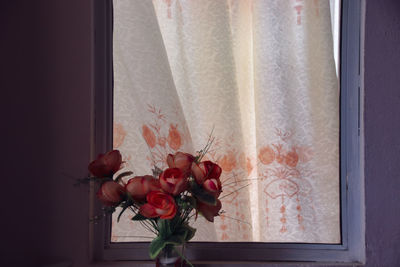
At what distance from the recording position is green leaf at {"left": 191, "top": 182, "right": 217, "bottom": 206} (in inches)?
30.3

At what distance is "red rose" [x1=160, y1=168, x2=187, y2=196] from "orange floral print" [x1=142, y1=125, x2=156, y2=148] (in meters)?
0.39

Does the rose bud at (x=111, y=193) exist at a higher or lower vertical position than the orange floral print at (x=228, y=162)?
lower

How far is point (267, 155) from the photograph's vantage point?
1135mm

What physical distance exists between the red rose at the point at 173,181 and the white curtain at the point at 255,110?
1.23 ft

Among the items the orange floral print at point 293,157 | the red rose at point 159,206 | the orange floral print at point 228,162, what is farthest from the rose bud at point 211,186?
the orange floral print at point 293,157

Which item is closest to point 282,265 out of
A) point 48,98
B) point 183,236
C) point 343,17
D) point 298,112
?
→ point 183,236

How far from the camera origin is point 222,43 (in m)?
1.15

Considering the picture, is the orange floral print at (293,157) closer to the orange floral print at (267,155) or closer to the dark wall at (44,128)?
the orange floral print at (267,155)

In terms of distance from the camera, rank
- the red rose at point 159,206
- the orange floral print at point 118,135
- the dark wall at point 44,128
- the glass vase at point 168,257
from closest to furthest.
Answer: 1. the red rose at point 159,206
2. the glass vase at point 168,257
3. the dark wall at point 44,128
4. the orange floral print at point 118,135

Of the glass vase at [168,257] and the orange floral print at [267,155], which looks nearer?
the glass vase at [168,257]

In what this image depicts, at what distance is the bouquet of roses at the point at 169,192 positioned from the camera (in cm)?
75

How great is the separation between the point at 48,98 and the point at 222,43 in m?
0.73
